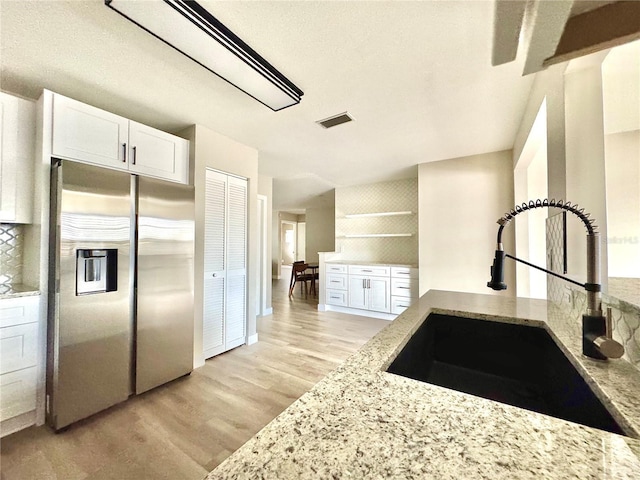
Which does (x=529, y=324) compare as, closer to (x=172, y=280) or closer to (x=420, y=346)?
(x=420, y=346)

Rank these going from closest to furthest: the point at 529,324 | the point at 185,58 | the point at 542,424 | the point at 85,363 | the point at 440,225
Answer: the point at 542,424 → the point at 529,324 → the point at 185,58 → the point at 85,363 → the point at 440,225

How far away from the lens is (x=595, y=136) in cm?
124

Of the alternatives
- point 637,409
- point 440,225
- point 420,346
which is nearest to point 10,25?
point 420,346

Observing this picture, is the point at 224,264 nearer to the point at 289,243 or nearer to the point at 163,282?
the point at 163,282

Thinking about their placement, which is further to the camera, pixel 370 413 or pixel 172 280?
A: pixel 172 280

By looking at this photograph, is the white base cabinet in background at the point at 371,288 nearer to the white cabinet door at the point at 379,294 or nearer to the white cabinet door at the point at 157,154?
the white cabinet door at the point at 379,294

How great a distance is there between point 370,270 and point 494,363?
3246 mm

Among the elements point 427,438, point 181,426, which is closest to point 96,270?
point 181,426

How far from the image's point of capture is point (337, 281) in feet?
15.7

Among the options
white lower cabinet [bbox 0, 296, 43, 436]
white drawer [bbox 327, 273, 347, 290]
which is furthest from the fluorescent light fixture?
white drawer [bbox 327, 273, 347, 290]

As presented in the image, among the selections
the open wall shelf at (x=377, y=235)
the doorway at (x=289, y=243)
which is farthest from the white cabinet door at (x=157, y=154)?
the doorway at (x=289, y=243)

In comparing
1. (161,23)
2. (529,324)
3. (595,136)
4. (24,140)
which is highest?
(161,23)

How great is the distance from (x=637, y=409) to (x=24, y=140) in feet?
10.8

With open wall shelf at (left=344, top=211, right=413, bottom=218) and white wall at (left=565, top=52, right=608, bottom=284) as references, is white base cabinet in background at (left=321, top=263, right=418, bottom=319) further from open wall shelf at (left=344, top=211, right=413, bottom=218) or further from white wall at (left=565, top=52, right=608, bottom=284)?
white wall at (left=565, top=52, right=608, bottom=284)
